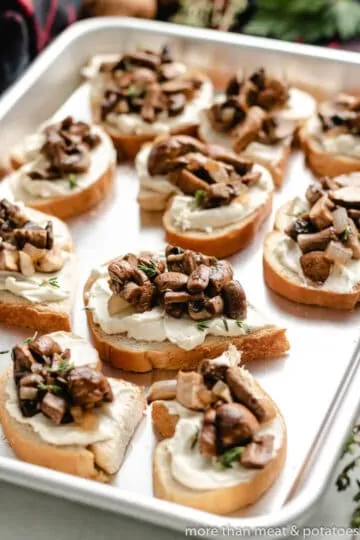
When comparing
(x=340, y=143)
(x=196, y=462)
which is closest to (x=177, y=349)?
(x=196, y=462)

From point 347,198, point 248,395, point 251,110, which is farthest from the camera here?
point 251,110

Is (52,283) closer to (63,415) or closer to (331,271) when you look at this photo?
(63,415)

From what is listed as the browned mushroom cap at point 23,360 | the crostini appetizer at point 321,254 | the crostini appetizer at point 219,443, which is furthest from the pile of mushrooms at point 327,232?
the browned mushroom cap at point 23,360

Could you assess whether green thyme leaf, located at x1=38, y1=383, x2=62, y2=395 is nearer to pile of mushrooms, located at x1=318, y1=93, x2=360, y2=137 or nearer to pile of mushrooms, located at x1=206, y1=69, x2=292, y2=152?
pile of mushrooms, located at x1=206, y1=69, x2=292, y2=152

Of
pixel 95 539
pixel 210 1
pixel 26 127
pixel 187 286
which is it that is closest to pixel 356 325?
pixel 187 286

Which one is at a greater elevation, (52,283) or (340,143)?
(340,143)

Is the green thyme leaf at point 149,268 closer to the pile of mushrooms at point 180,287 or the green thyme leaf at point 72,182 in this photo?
the pile of mushrooms at point 180,287
